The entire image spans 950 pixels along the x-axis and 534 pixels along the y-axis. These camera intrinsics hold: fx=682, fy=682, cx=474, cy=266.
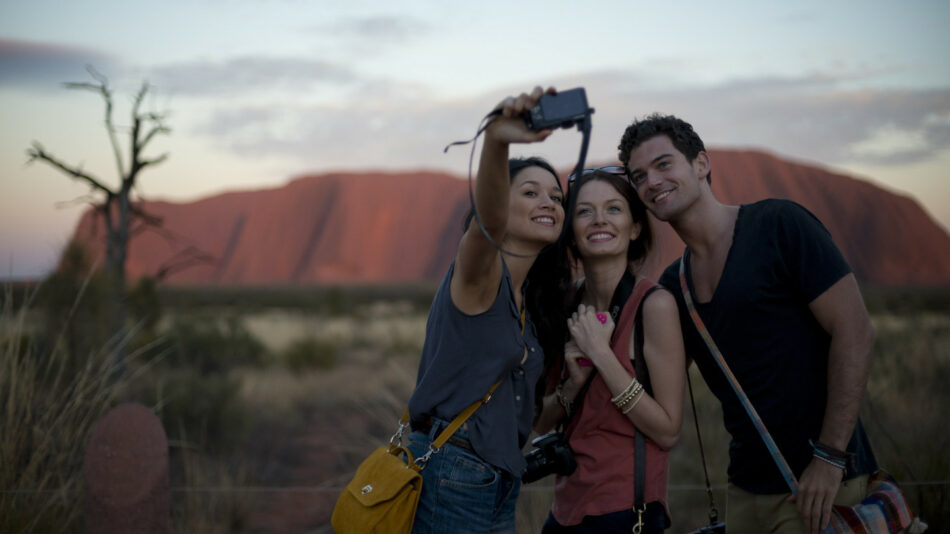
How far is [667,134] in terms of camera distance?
2.58m

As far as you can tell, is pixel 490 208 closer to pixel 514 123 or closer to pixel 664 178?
pixel 514 123

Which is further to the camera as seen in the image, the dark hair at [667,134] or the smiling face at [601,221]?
the dark hair at [667,134]

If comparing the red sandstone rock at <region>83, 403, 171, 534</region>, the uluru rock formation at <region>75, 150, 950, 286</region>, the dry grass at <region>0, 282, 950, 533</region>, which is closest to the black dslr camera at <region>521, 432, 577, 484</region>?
the dry grass at <region>0, 282, 950, 533</region>

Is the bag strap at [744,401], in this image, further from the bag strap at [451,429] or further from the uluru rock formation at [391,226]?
the uluru rock formation at [391,226]

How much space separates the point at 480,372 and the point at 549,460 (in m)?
0.51

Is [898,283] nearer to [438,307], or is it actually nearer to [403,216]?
[403,216]

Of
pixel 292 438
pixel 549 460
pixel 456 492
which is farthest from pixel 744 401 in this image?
pixel 292 438

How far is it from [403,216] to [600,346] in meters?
70.4

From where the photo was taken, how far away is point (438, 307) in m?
2.09

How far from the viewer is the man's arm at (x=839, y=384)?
2.17m

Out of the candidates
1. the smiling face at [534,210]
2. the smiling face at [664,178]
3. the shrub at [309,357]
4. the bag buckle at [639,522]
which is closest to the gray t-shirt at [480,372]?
the smiling face at [534,210]

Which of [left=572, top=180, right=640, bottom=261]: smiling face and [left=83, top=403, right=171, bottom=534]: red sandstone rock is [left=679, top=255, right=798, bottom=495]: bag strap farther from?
[left=83, top=403, right=171, bottom=534]: red sandstone rock

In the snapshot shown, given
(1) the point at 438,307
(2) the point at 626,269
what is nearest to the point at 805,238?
(2) the point at 626,269

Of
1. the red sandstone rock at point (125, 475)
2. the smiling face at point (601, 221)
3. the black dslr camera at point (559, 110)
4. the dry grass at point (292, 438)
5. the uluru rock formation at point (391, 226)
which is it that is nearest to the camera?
the black dslr camera at point (559, 110)
